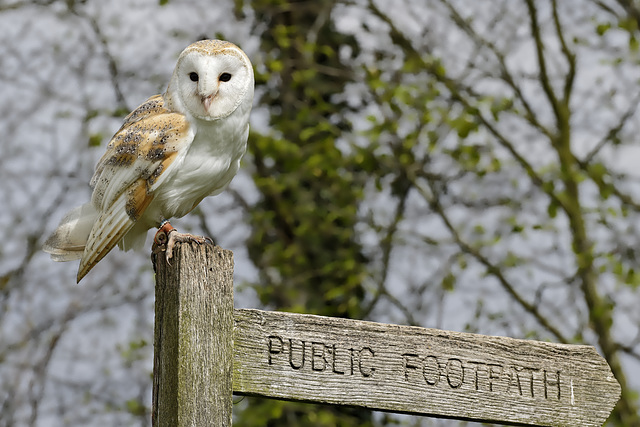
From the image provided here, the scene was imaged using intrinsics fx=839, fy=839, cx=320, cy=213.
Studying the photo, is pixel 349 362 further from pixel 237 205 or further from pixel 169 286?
pixel 237 205

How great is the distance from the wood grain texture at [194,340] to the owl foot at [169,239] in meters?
0.03

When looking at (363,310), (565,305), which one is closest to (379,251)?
(363,310)

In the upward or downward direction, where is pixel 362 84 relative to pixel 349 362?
upward

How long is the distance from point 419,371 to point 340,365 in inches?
7.3

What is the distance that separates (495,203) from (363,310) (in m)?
0.94

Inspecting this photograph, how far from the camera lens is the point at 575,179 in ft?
14.1

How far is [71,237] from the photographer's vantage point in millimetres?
1942

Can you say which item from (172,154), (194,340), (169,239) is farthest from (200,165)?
(194,340)

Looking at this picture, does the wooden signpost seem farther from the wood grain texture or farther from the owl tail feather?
the owl tail feather

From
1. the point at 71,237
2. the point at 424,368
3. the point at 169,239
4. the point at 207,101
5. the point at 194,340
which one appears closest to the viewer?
the point at 194,340

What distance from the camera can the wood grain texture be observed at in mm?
1430

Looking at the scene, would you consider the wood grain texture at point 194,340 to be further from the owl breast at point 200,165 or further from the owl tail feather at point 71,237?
the owl tail feather at point 71,237

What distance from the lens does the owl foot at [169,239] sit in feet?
5.04

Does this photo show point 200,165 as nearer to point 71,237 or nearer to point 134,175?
point 134,175
